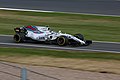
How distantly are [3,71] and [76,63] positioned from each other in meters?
5.16

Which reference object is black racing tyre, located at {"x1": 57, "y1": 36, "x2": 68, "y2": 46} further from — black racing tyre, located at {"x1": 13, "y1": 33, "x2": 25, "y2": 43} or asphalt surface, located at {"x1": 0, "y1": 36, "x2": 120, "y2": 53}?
black racing tyre, located at {"x1": 13, "y1": 33, "x2": 25, "y2": 43}

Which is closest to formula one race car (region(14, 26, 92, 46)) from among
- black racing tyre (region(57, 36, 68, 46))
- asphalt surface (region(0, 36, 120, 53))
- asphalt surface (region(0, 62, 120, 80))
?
black racing tyre (region(57, 36, 68, 46))

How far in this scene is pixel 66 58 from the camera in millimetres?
17516

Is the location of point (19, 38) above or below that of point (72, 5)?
below

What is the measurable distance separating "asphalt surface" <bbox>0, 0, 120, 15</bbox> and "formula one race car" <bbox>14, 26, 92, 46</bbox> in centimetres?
1171

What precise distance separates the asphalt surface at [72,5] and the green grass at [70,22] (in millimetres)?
1646

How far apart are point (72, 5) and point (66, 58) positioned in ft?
59.9

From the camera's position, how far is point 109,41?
22.2m

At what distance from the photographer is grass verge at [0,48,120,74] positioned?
622 inches

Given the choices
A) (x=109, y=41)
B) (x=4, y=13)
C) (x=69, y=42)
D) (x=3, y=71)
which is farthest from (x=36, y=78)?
(x=4, y=13)

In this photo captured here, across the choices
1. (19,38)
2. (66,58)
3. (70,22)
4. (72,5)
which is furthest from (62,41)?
(72,5)

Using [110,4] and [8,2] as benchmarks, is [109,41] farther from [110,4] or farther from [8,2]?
[8,2]

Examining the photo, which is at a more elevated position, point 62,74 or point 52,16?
point 52,16

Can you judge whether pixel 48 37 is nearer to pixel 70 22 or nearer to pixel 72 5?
pixel 70 22
